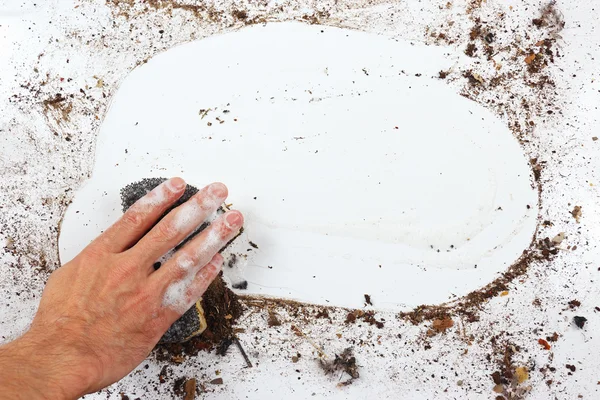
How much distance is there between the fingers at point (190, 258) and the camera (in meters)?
1.68

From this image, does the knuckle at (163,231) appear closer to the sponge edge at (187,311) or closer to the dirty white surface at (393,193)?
the sponge edge at (187,311)

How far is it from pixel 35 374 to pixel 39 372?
1 centimetres

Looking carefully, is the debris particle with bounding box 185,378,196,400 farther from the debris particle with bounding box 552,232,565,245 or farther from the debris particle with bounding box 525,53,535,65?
the debris particle with bounding box 525,53,535,65

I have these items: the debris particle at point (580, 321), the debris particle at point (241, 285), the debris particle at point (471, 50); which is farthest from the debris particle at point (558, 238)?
the debris particle at point (241, 285)

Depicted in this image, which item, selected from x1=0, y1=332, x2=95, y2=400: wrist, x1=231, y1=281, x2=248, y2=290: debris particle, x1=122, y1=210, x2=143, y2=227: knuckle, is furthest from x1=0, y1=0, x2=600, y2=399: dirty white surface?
x1=0, y1=332, x2=95, y2=400: wrist

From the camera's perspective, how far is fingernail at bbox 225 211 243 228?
1.72 metres

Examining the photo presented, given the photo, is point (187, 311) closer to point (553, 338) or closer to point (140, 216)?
point (140, 216)

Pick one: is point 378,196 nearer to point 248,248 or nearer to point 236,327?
point 248,248

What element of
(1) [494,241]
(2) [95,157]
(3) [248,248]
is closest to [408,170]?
(1) [494,241]

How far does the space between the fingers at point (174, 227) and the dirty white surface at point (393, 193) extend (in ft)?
1.01

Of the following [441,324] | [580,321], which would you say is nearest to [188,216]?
[441,324]

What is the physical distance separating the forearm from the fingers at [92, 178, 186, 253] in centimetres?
42

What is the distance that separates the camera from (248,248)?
2000mm

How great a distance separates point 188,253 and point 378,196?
90 cm
